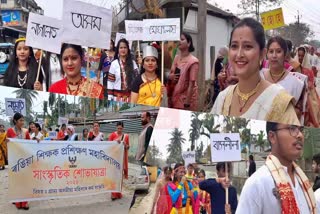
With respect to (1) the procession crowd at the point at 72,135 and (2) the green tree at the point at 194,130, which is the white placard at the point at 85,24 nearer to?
(1) the procession crowd at the point at 72,135

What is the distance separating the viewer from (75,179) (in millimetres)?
2219

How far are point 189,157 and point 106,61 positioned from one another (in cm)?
73

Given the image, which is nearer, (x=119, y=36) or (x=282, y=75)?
(x=282, y=75)

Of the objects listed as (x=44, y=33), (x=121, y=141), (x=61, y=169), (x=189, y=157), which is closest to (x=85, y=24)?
(x=44, y=33)

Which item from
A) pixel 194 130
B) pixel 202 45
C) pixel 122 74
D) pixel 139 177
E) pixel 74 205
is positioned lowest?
pixel 74 205

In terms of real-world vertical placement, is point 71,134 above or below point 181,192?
above

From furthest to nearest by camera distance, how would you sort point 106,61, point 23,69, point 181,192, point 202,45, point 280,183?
1. point 106,61
2. point 23,69
3. point 202,45
4. point 181,192
5. point 280,183

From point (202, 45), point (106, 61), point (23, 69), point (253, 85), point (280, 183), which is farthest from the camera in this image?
point (106, 61)

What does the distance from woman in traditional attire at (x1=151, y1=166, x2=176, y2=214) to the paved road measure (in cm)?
15

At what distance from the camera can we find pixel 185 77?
240 centimetres

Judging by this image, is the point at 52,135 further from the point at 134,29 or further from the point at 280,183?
the point at 280,183

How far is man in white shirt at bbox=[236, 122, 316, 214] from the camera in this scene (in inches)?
77.3

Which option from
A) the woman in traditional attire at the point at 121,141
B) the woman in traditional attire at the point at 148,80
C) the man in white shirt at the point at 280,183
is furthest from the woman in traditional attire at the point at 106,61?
the man in white shirt at the point at 280,183

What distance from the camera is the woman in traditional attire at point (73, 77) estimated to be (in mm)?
2354
